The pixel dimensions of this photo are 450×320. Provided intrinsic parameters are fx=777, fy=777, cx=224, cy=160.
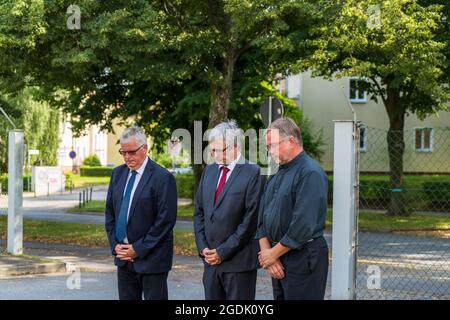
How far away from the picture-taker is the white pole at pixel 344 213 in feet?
24.8

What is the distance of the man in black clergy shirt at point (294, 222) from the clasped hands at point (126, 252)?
1087 mm

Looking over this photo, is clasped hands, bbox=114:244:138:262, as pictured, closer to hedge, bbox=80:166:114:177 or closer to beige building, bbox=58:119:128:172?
beige building, bbox=58:119:128:172

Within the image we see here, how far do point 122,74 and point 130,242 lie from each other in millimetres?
14918

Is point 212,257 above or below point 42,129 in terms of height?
below

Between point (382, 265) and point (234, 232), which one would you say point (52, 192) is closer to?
point (382, 265)

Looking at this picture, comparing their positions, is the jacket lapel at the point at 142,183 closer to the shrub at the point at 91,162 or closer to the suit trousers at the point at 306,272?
the suit trousers at the point at 306,272

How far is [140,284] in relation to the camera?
6438 mm

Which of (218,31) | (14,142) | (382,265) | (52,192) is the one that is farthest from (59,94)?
→ (52,192)

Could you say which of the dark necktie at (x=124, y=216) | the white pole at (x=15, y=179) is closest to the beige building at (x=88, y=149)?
the white pole at (x=15, y=179)

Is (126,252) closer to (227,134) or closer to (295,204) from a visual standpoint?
(227,134)

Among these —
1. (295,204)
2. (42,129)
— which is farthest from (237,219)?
(42,129)

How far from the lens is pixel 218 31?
1681 centimetres

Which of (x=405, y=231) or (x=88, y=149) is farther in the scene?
(x=88, y=149)

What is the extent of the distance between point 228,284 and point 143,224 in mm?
860
